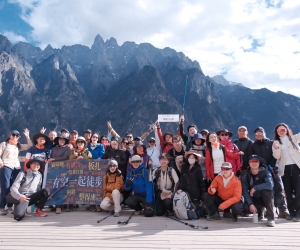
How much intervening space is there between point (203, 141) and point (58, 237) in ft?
16.4

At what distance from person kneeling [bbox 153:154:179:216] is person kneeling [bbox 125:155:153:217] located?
0.88 feet

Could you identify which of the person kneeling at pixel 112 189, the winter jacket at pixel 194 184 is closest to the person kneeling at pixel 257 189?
the winter jacket at pixel 194 184

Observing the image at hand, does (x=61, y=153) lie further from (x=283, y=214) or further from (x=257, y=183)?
(x=283, y=214)

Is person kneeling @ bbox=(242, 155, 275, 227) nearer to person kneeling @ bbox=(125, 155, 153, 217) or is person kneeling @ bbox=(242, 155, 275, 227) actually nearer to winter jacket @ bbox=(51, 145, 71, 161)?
person kneeling @ bbox=(125, 155, 153, 217)

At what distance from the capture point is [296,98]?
510 ft

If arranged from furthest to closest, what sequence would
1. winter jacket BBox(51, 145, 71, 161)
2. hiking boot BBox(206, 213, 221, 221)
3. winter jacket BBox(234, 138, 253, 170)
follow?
winter jacket BBox(51, 145, 71, 161)
winter jacket BBox(234, 138, 253, 170)
hiking boot BBox(206, 213, 221, 221)

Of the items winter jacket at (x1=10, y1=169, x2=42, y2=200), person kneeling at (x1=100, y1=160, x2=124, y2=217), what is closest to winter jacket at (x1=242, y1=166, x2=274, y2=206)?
person kneeling at (x1=100, y1=160, x2=124, y2=217)

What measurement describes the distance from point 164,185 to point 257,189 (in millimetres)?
2544

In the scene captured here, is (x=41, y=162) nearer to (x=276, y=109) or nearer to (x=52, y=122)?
(x=52, y=122)

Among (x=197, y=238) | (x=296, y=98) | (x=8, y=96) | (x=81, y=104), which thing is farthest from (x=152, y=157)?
(x=296, y=98)

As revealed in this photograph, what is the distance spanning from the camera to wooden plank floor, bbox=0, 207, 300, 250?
5219 millimetres

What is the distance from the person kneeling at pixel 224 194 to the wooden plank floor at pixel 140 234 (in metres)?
0.33

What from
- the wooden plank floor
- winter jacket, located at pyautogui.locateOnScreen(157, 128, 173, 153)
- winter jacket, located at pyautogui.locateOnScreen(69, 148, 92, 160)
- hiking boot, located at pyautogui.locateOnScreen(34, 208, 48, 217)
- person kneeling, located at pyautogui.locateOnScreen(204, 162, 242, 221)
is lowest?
the wooden plank floor

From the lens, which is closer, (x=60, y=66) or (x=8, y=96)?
(x=8, y=96)
